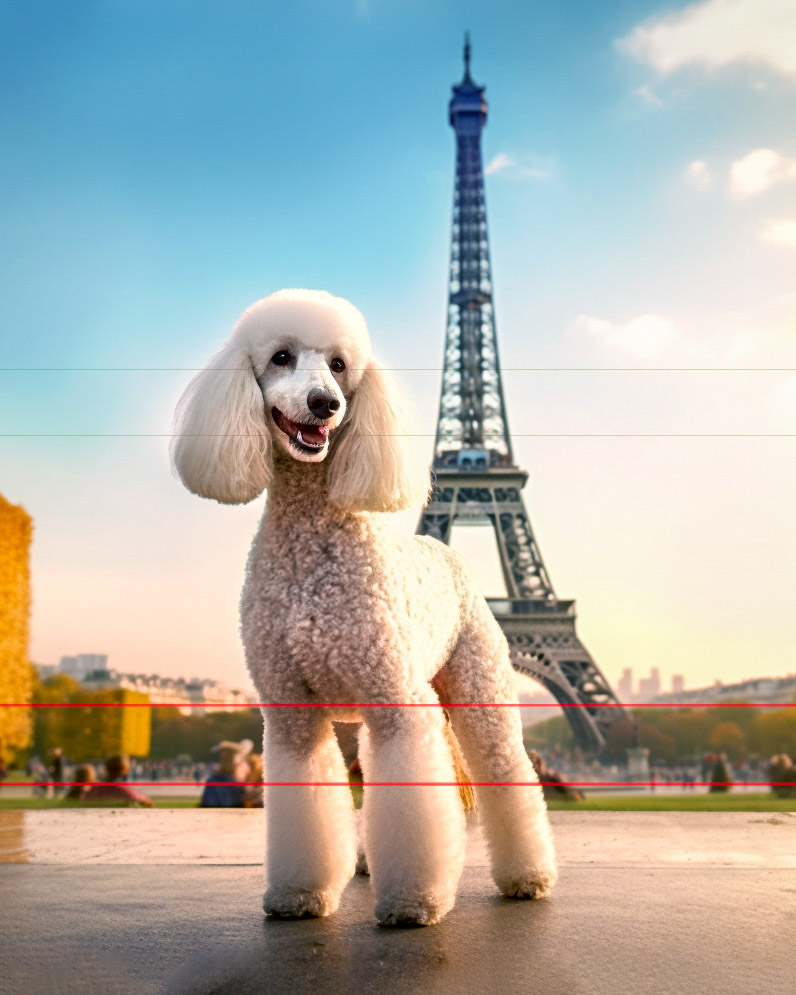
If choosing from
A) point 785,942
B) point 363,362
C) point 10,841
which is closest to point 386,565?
point 363,362

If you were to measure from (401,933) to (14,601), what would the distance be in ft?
50.9

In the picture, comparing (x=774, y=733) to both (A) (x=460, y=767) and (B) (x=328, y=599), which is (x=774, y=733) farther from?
(B) (x=328, y=599)

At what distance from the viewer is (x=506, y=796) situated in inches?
156

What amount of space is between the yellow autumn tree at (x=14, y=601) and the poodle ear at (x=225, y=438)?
1476 centimetres

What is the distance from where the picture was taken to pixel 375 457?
3.29 metres

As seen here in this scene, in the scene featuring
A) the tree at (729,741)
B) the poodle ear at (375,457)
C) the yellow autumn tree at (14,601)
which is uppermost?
the yellow autumn tree at (14,601)

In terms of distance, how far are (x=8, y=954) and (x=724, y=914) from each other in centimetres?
240

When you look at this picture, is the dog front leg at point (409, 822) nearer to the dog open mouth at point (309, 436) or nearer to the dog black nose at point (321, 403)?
the dog open mouth at point (309, 436)

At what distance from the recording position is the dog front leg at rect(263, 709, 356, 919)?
11.2 feet

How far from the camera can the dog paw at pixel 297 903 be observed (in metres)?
3.38

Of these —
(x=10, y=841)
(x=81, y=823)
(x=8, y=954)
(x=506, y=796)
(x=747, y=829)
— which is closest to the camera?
(x=8, y=954)

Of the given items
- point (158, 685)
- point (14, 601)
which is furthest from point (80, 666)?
point (14, 601)

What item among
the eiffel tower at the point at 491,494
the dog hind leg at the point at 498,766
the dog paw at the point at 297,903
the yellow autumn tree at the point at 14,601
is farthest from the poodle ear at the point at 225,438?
the eiffel tower at the point at 491,494

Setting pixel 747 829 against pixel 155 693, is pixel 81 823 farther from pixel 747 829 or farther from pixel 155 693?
pixel 155 693
